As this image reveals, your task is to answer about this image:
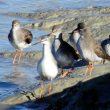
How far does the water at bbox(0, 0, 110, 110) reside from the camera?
1429 centimetres

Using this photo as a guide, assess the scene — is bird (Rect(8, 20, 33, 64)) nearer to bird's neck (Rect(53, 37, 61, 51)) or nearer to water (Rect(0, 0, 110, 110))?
water (Rect(0, 0, 110, 110))

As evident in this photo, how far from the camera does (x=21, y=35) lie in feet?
62.5

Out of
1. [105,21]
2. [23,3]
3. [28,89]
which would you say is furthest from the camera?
[23,3]

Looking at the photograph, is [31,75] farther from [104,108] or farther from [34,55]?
[104,108]

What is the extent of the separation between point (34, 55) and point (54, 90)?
217 inches

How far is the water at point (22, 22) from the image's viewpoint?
46.9 ft

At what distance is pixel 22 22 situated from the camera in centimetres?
2358

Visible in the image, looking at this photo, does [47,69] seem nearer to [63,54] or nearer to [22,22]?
[63,54]

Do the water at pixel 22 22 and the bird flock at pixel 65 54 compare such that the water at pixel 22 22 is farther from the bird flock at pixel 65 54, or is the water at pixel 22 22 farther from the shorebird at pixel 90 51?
the shorebird at pixel 90 51

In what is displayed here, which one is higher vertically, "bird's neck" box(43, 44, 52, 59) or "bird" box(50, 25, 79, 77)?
"bird's neck" box(43, 44, 52, 59)

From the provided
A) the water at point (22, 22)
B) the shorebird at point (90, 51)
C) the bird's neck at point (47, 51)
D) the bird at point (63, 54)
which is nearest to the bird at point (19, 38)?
the water at point (22, 22)

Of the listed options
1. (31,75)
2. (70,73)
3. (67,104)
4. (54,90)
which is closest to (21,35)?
(31,75)

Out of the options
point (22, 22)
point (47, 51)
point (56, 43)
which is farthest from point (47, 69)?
point (22, 22)

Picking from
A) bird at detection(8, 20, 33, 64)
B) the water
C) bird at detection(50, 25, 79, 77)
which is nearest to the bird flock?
bird at detection(50, 25, 79, 77)
